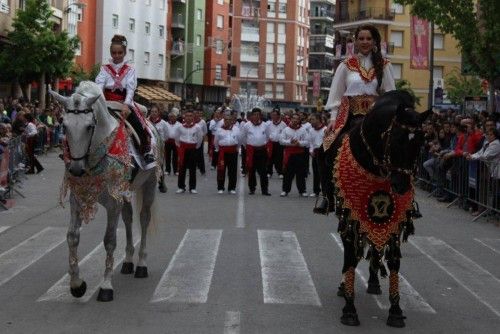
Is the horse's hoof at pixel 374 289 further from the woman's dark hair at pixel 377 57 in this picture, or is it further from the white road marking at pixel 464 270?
the woman's dark hair at pixel 377 57

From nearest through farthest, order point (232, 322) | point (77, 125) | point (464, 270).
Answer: point (232, 322)
point (77, 125)
point (464, 270)

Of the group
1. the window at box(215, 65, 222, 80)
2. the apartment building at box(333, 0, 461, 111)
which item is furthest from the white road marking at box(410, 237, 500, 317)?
the window at box(215, 65, 222, 80)

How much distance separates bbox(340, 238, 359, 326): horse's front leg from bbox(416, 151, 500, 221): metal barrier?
9.12 meters

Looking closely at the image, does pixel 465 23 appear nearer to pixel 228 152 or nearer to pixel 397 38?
pixel 228 152

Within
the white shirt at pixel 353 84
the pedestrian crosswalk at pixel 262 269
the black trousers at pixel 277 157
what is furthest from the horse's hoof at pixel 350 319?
the black trousers at pixel 277 157

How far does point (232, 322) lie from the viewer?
27.0ft

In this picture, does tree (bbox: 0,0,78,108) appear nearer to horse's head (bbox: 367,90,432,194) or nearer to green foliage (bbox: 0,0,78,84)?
green foliage (bbox: 0,0,78,84)

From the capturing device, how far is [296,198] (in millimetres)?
22797

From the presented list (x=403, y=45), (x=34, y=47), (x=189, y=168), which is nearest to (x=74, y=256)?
(x=189, y=168)

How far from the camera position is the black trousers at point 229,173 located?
77.8ft

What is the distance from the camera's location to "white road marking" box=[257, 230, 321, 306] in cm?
941

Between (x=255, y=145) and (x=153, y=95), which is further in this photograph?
(x=153, y=95)

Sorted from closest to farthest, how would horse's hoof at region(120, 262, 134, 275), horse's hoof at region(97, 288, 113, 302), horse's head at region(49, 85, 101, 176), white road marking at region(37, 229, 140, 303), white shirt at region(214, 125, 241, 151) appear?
horse's head at region(49, 85, 101, 176)
horse's hoof at region(97, 288, 113, 302)
white road marking at region(37, 229, 140, 303)
horse's hoof at region(120, 262, 134, 275)
white shirt at region(214, 125, 241, 151)

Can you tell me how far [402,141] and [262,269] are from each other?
3967 millimetres
